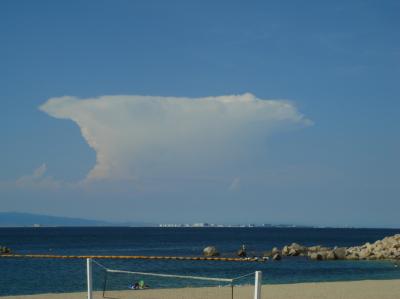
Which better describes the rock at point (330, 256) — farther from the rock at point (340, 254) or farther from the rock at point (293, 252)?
the rock at point (293, 252)

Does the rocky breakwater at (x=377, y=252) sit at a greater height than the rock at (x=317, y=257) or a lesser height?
greater

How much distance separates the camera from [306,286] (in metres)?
26.1

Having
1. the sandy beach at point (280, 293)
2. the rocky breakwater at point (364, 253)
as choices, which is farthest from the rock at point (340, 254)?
the sandy beach at point (280, 293)

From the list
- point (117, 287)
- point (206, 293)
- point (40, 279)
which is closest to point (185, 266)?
point (40, 279)

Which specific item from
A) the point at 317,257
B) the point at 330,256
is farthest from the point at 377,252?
the point at 317,257

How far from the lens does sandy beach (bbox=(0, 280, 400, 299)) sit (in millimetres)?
20812

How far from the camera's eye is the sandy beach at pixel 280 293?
20.8m

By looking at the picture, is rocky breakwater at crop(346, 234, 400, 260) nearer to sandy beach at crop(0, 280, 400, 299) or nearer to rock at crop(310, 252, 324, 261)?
rock at crop(310, 252, 324, 261)

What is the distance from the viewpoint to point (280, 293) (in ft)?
75.6

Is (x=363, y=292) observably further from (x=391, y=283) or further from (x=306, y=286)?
(x=391, y=283)

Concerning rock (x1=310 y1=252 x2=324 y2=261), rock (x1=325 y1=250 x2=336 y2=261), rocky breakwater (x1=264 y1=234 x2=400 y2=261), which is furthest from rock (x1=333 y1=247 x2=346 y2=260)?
rock (x1=310 y1=252 x2=324 y2=261)

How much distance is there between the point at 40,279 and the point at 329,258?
3189 cm

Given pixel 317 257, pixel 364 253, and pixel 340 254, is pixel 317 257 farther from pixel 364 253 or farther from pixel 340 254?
pixel 364 253

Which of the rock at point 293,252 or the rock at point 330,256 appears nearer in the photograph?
the rock at point 330,256
